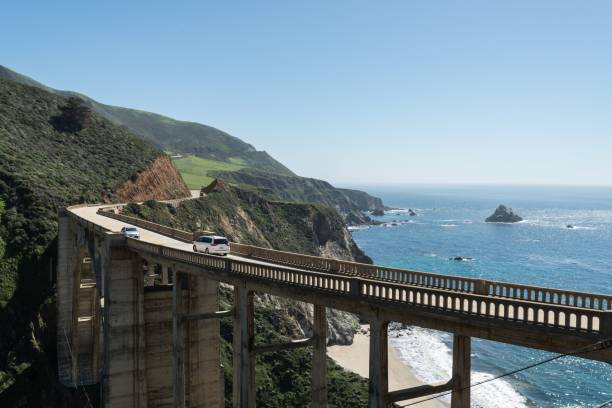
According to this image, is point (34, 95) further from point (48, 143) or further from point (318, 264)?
point (318, 264)

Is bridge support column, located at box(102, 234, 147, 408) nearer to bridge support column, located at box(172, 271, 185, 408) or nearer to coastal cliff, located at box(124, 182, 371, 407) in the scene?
bridge support column, located at box(172, 271, 185, 408)

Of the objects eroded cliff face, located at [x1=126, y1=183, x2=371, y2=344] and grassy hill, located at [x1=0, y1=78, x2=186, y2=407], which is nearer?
grassy hill, located at [x1=0, y1=78, x2=186, y2=407]

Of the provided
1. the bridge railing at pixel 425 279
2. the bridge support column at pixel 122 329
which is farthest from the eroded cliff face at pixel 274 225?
the bridge railing at pixel 425 279

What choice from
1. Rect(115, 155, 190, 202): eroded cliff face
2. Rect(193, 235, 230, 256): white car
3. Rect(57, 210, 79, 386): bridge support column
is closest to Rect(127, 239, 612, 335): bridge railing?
Rect(193, 235, 230, 256): white car

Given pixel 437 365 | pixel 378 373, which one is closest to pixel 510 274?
pixel 437 365

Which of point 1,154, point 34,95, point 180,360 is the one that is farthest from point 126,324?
point 34,95

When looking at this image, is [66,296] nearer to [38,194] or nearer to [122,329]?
[38,194]

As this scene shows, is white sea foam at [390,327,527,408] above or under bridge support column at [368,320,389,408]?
under
